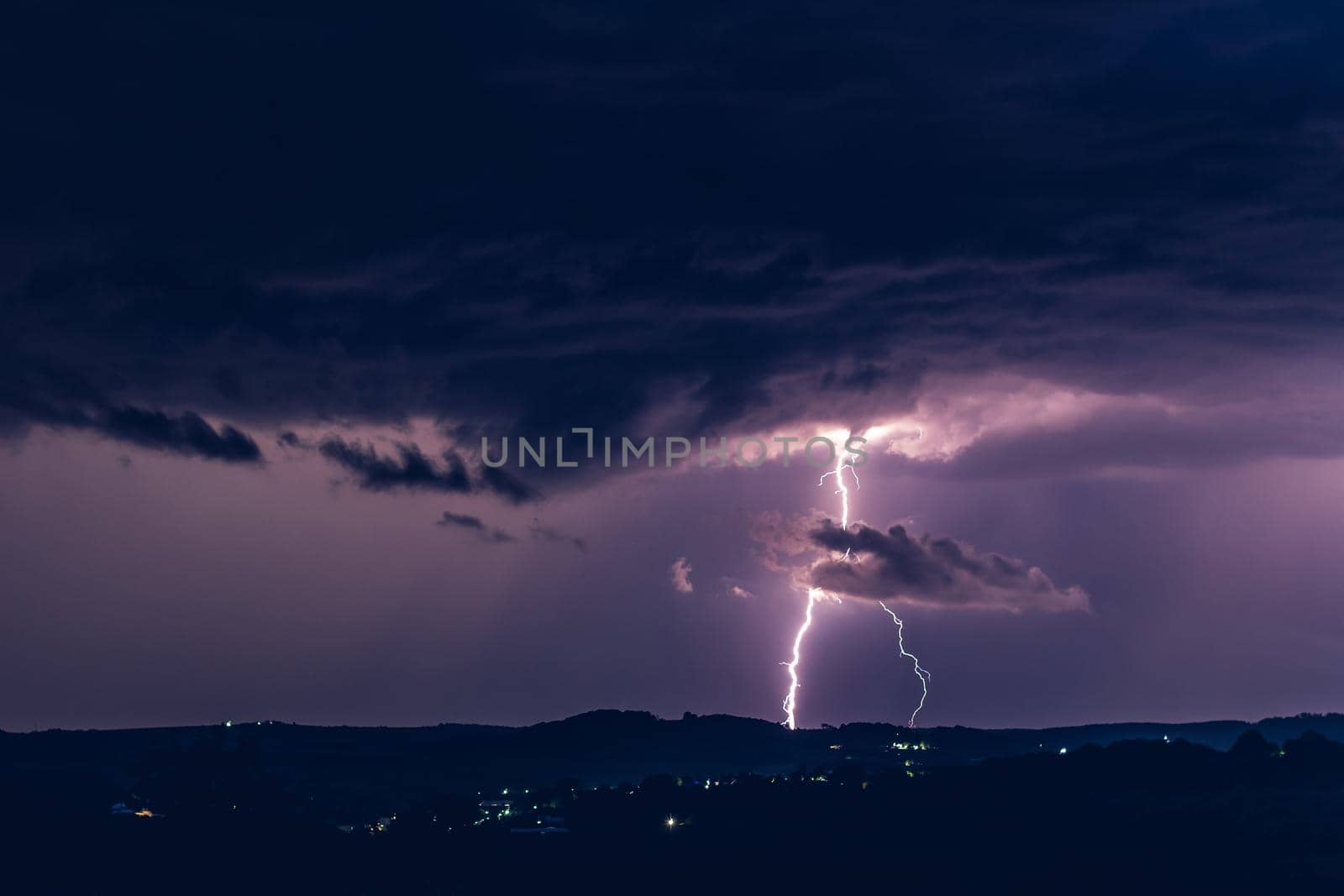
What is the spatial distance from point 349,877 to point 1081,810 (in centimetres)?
7221

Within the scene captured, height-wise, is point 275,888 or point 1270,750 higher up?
point 1270,750

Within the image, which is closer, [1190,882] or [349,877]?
[1190,882]

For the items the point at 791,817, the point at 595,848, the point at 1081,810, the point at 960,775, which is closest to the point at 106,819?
the point at 595,848

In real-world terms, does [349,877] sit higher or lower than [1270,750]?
lower

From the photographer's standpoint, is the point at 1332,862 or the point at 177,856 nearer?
the point at 1332,862

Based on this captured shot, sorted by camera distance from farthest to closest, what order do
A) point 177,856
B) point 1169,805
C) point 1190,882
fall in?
point 177,856, point 1169,805, point 1190,882

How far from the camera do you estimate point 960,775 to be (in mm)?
176250

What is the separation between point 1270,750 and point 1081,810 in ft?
113

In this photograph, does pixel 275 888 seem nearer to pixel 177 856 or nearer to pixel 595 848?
pixel 177 856

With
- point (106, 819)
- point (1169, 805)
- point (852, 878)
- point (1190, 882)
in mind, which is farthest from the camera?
point (106, 819)

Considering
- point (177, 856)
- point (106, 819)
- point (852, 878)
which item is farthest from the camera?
point (106, 819)

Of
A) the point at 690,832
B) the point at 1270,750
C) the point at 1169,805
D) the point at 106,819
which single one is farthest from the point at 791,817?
the point at 106,819

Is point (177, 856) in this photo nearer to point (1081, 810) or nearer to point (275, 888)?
point (275, 888)

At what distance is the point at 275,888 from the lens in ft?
536
